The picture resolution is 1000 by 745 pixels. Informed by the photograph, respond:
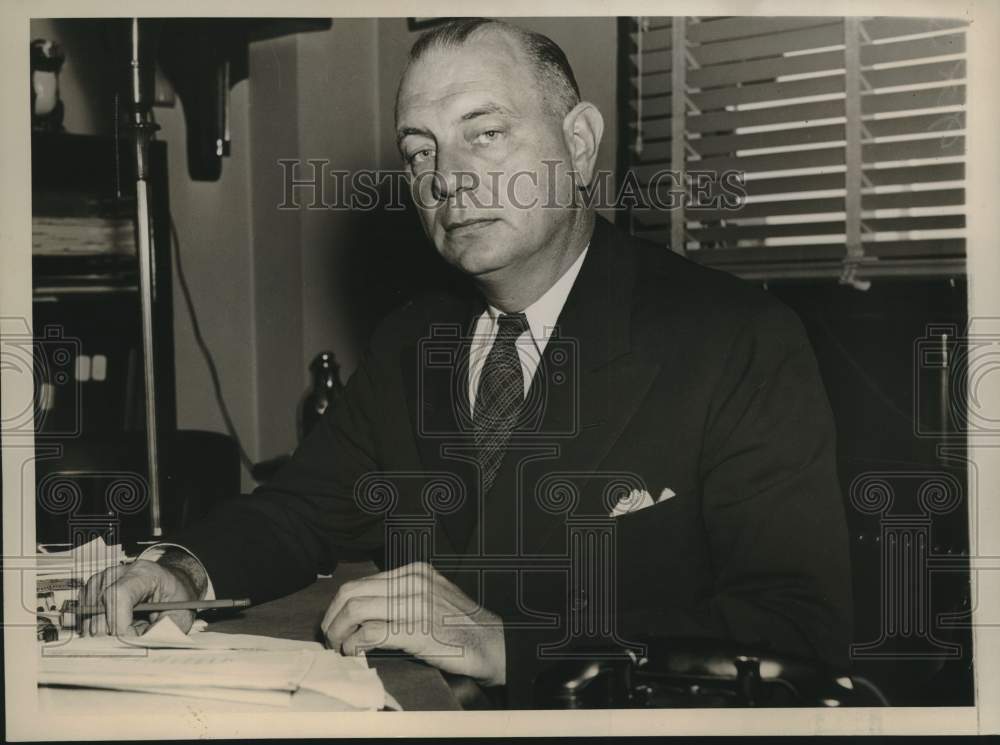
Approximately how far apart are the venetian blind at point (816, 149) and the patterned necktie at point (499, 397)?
0.63 ft

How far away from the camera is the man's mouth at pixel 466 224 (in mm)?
1012

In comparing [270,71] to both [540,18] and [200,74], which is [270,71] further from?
[540,18]

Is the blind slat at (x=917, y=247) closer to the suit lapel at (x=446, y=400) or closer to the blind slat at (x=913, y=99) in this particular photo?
the blind slat at (x=913, y=99)

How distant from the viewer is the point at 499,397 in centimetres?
102

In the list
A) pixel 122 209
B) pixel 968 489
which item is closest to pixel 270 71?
pixel 122 209

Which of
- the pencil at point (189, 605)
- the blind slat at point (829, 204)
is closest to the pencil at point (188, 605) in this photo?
the pencil at point (189, 605)

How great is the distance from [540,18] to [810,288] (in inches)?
16.7

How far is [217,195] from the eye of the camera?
108cm

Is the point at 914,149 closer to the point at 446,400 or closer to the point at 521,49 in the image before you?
the point at 521,49

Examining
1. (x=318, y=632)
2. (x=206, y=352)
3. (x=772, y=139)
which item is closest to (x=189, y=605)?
(x=318, y=632)

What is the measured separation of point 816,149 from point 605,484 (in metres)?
0.45

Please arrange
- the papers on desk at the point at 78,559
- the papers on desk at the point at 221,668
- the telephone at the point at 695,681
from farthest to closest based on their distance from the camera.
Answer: the papers on desk at the point at 78,559
the telephone at the point at 695,681
the papers on desk at the point at 221,668

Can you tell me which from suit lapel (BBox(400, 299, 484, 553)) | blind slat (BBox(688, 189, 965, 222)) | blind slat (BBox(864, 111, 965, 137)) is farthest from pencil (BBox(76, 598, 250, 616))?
blind slat (BBox(864, 111, 965, 137))

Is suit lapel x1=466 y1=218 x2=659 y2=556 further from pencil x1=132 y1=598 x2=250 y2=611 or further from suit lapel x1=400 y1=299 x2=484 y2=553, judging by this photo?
pencil x1=132 y1=598 x2=250 y2=611
